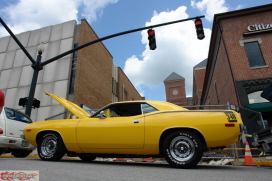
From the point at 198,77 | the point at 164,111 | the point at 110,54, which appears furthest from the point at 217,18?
the point at 198,77

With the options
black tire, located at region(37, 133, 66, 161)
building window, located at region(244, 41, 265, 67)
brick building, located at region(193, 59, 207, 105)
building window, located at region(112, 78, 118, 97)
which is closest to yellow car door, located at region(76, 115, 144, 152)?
black tire, located at region(37, 133, 66, 161)

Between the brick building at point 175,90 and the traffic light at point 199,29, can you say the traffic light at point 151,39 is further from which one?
the brick building at point 175,90

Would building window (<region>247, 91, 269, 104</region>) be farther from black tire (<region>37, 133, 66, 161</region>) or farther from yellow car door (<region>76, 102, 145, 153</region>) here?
black tire (<region>37, 133, 66, 161</region>)

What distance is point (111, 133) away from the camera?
4488mm

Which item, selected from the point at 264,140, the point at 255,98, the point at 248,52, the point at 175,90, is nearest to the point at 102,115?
the point at 264,140

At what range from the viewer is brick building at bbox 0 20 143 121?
59.4ft

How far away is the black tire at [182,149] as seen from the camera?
3.87 metres

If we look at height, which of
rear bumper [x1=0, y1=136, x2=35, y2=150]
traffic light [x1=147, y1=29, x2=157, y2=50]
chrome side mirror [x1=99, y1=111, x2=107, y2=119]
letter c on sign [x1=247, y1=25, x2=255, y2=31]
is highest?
letter c on sign [x1=247, y1=25, x2=255, y2=31]

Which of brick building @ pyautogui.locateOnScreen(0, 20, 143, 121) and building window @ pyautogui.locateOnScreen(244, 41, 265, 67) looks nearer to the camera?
building window @ pyautogui.locateOnScreen(244, 41, 265, 67)

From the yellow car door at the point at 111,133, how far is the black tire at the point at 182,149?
60cm

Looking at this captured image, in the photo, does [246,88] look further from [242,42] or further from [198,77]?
[198,77]

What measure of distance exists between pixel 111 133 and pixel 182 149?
160cm

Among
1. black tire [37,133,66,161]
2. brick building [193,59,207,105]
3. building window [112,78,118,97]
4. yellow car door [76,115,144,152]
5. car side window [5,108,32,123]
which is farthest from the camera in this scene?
brick building [193,59,207,105]

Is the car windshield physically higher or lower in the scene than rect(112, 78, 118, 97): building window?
lower
